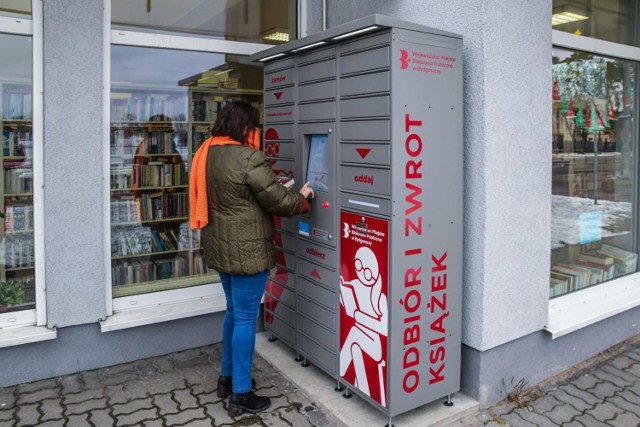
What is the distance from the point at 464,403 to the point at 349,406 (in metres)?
0.70

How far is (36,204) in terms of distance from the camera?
3637 mm

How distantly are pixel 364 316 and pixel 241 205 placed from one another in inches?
37.9

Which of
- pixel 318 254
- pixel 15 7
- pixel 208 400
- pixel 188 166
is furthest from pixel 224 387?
pixel 15 7

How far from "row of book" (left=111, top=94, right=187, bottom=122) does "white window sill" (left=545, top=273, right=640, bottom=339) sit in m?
3.38

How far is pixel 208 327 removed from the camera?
4.30m

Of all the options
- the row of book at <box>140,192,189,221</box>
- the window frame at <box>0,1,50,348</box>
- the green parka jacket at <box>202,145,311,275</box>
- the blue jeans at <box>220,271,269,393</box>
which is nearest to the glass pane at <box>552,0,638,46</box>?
the green parka jacket at <box>202,145,311,275</box>

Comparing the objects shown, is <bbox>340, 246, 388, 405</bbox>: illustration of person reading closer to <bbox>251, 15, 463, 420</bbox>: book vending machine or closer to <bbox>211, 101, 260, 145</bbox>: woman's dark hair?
<bbox>251, 15, 463, 420</bbox>: book vending machine

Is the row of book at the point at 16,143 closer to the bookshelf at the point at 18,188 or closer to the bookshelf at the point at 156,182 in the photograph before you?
the bookshelf at the point at 18,188

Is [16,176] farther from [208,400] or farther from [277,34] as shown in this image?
[277,34]

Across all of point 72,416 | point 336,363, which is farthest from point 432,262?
point 72,416

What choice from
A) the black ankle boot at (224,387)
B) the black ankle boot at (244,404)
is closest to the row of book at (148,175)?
the black ankle boot at (224,387)

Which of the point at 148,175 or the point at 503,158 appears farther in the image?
the point at 148,175

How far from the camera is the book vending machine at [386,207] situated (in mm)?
2920

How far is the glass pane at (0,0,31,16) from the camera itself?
352cm
